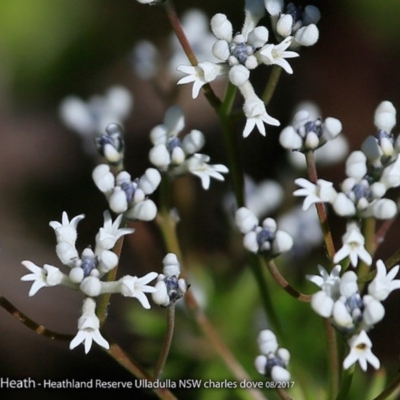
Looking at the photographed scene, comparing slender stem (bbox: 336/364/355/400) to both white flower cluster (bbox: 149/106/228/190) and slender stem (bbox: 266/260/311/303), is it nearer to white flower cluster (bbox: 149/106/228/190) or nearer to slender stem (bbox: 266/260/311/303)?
slender stem (bbox: 266/260/311/303)

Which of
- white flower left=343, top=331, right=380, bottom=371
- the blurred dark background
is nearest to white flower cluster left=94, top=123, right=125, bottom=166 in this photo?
white flower left=343, top=331, right=380, bottom=371

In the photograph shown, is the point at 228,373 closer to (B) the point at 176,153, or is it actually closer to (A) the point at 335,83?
(B) the point at 176,153

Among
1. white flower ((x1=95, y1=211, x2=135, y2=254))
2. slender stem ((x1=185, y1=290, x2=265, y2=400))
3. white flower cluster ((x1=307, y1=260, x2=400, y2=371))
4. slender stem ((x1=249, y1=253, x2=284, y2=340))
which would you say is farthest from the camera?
slender stem ((x1=185, y1=290, x2=265, y2=400))

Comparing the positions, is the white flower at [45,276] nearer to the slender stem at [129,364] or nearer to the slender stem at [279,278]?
the slender stem at [129,364]

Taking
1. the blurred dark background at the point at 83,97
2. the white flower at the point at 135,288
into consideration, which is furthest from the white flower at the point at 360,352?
the blurred dark background at the point at 83,97

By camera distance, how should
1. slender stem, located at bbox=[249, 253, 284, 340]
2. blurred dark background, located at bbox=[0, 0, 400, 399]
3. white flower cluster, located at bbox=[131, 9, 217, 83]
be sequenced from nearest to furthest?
slender stem, located at bbox=[249, 253, 284, 340] → white flower cluster, located at bbox=[131, 9, 217, 83] → blurred dark background, located at bbox=[0, 0, 400, 399]

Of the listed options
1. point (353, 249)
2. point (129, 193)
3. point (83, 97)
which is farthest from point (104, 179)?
point (83, 97)

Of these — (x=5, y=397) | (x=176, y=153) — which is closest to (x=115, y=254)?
(x=176, y=153)
